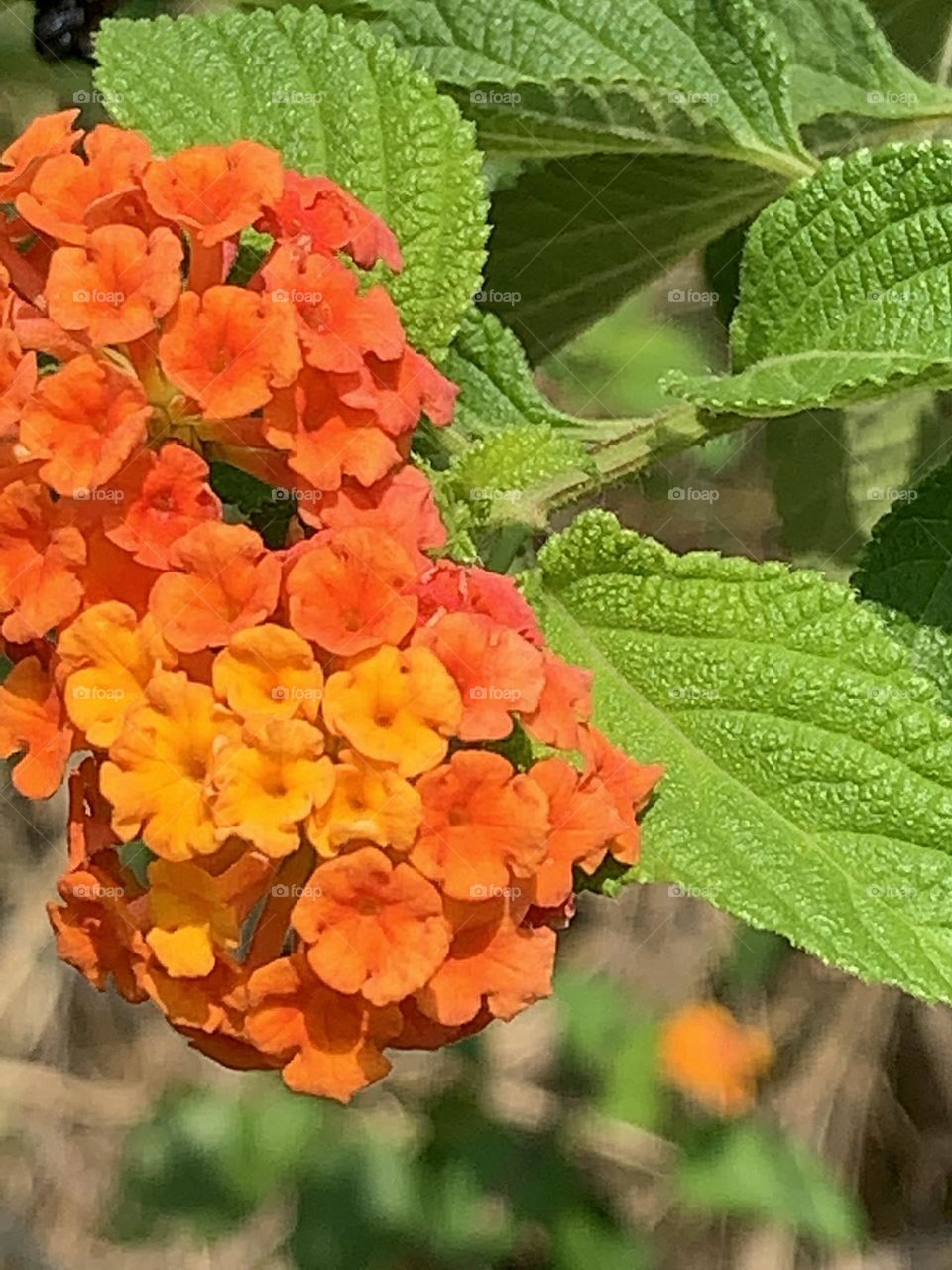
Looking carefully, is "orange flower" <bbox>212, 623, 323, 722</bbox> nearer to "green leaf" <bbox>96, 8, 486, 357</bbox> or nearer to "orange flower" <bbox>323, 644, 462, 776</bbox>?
"orange flower" <bbox>323, 644, 462, 776</bbox>

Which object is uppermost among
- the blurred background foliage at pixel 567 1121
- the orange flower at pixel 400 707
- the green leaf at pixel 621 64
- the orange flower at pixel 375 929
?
the green leaf at pixel 621 64

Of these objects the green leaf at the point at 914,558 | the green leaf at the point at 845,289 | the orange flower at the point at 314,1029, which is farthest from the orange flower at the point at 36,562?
the green leaf at the point at 914,558

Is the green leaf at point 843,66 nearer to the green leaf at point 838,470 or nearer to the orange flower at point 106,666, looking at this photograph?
the green leaf at point 838,470

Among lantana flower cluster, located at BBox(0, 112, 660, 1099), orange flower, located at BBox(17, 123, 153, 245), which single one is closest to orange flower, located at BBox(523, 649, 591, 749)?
lantana flower cluster, located at BBox(0, 112, 660, 1099)

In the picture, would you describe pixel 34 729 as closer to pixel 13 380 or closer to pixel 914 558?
pixel 13 380

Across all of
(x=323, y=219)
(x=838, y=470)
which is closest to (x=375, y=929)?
(x=323, y=219)

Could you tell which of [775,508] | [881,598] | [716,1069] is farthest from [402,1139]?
[881,598]
